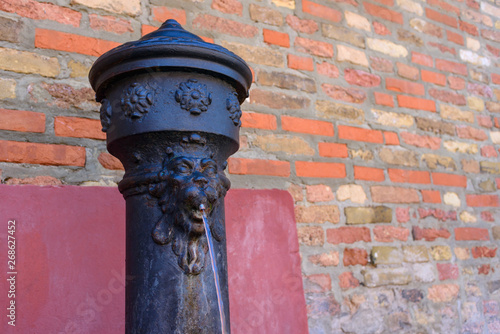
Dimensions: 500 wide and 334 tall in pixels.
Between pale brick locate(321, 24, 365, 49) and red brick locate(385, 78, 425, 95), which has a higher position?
pale brick locate(321, 24, 365, 49)

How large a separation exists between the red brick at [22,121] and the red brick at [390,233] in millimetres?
1607

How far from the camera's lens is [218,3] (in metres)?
2.34

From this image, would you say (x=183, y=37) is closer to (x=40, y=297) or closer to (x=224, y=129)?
(x=224, y=129)

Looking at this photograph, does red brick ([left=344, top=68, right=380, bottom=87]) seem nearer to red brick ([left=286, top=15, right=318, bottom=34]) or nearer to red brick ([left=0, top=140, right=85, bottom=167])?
red brick ([left=286, top=15, right=318, bottom=34])

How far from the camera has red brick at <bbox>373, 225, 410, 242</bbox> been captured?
248 cm

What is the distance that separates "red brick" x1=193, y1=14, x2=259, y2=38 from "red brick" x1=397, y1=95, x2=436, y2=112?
96 centimetres

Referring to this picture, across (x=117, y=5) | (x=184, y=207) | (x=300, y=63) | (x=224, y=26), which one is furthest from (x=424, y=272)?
(x=117, y=5)

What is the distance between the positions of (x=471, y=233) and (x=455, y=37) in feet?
4.17

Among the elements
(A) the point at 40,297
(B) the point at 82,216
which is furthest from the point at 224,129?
(A) the point at 40,297

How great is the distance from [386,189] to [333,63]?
715 millimetres

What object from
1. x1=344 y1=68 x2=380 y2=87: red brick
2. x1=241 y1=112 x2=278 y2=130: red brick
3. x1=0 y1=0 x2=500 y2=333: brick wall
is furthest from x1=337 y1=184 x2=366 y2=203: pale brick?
x1=344 y1=68 x2=380 y2=87: red brick

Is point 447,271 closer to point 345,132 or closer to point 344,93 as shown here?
point 345,132

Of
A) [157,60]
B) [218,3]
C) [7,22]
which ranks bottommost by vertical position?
[157,60]

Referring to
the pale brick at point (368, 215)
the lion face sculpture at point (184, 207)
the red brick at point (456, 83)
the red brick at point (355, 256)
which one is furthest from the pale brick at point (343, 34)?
the lion face sculpture at point (184, 207)
